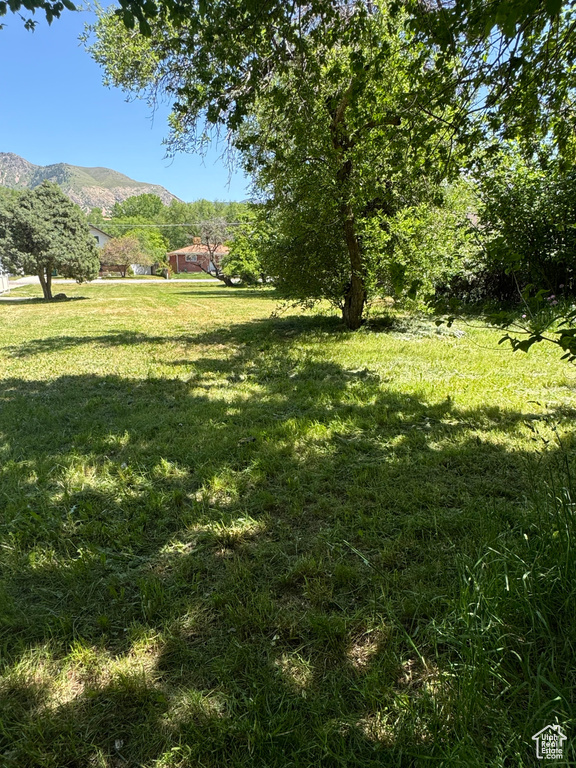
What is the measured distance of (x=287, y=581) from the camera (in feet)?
6.91

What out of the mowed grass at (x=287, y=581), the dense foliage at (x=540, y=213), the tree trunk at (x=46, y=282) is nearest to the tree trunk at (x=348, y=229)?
the dense foliage at (x=540, y=213)

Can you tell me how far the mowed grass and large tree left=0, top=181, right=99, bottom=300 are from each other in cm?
1666

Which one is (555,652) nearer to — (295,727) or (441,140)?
(295,727)

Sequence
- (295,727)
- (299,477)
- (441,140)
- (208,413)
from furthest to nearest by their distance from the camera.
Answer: (208,413), (441,140), (299,477), (295,727)

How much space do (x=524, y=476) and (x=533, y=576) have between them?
1.47 m

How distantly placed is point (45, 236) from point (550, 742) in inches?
867

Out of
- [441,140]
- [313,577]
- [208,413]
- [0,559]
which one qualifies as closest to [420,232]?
[441,140]

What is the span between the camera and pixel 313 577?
2.13 m

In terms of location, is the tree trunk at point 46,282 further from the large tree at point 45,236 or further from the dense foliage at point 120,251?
the dense foliage at point 120,251

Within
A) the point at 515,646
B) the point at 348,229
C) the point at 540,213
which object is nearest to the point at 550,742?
the point at 515,646

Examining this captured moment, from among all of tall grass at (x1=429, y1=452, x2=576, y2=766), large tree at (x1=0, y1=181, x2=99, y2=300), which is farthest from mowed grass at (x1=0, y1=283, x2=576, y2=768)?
large tree at (x1=0, y1=181, x2=99, y2=300)

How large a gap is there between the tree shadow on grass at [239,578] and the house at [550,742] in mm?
43

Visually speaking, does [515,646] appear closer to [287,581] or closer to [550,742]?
[550,742]

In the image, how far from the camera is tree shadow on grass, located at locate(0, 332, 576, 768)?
1.41 meters
